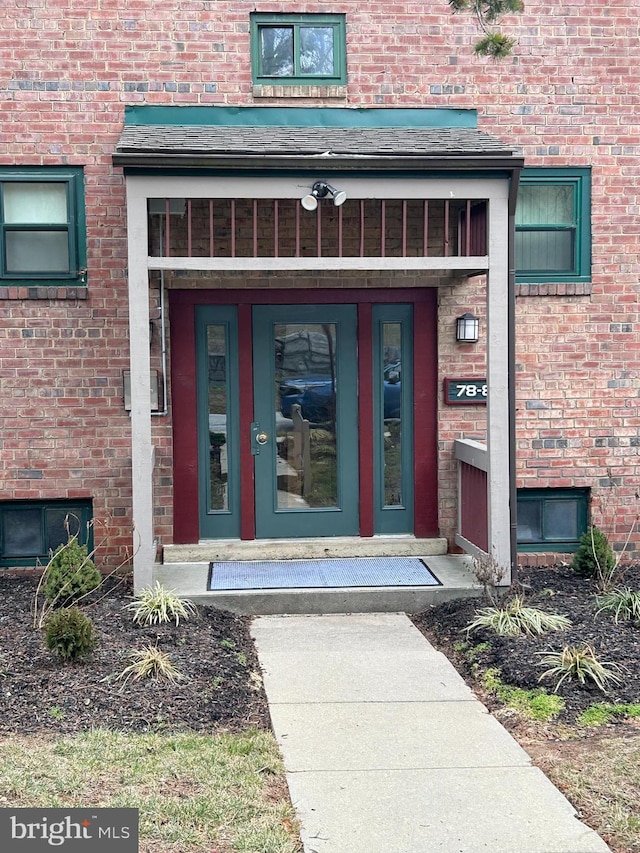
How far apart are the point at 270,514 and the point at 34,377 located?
243 cm

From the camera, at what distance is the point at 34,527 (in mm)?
8914

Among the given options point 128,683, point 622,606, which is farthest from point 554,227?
point 128,683

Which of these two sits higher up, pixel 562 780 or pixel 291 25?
pixel 291 25

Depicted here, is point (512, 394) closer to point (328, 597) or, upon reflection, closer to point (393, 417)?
point (393, 417)

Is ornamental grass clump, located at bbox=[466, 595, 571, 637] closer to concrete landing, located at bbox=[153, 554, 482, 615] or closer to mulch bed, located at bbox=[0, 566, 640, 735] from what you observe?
mulch bed, located at bbox=[0, 566, 640, 735]

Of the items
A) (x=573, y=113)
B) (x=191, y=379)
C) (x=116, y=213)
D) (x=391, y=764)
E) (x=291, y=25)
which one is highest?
(x=291, y=25)

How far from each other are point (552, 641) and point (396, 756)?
1.94m

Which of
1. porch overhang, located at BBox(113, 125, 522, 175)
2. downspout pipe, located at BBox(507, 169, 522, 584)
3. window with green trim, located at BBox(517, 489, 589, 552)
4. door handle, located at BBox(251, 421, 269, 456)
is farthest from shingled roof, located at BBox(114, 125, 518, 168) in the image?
window with green trim, located at BBox(517, 489, 589, 552)

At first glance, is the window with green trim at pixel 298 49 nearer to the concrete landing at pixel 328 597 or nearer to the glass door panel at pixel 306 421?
the glass door panel at pixel 306 421

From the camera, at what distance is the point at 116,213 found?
870cm

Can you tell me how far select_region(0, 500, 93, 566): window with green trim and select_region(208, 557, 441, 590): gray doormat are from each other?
135cm

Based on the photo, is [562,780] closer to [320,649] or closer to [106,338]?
[320,649]

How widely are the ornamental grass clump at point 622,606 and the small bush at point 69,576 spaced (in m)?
3.81

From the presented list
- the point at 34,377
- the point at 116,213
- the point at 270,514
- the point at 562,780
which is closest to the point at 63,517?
the point at 34,377
